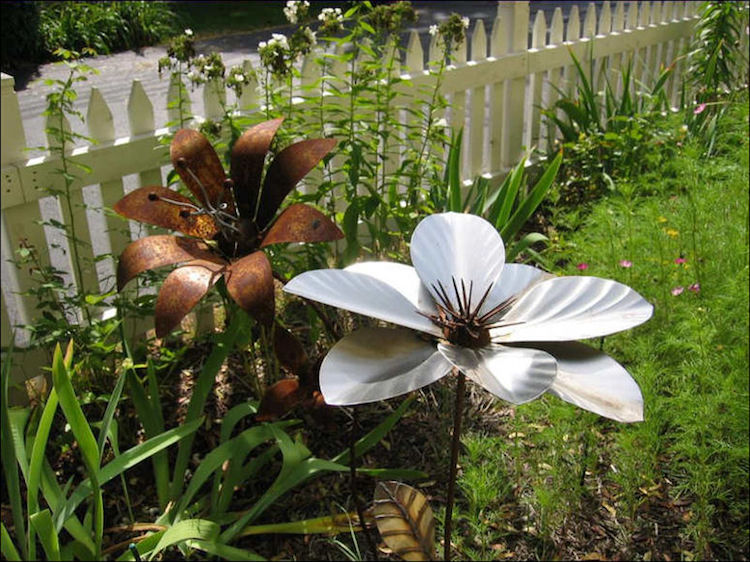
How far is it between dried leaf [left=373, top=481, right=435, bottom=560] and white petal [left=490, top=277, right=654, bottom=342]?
0.39m

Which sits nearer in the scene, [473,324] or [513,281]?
[473,324]

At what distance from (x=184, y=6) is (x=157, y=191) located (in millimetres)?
12250

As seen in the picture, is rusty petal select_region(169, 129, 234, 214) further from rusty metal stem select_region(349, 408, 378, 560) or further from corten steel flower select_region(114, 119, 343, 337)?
rusty metal stem select_region(349, 408, 378, 560)

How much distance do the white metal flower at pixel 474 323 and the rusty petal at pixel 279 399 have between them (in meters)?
0.73

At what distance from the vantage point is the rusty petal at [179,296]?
156 centimetres

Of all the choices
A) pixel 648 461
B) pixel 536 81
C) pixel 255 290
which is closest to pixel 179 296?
pixel 255 290

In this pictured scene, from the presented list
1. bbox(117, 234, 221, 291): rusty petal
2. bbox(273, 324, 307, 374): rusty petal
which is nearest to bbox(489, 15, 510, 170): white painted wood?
bbox(273, 324, 307, 374): rusty petal

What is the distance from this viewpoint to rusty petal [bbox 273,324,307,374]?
6.36 feet

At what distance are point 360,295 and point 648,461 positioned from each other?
1376 mm

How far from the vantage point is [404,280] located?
4.22ft

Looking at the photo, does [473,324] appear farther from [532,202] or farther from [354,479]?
[532,202]

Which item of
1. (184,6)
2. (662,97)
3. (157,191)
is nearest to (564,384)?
(157,191)

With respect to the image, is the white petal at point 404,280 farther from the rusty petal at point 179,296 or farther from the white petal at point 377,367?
the rusty petal at point 179,296

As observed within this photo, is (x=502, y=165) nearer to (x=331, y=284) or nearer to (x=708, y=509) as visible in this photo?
(x=708, y=509)
